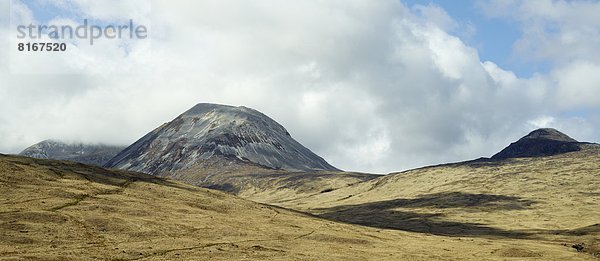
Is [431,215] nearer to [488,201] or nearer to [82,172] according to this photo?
[488,201]

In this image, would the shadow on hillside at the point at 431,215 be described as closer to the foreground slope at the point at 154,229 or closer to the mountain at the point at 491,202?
the mountain at the point at 491,202

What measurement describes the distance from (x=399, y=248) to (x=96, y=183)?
3265 cm

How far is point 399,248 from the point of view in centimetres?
4428

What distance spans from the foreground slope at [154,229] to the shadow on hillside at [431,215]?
2236cm

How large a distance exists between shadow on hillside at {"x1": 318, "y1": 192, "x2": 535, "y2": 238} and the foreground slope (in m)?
22.4

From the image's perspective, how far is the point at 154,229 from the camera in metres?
39.6

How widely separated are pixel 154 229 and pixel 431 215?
66.3 metres

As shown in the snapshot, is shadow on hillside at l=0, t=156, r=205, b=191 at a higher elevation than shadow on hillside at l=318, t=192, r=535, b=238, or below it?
higher

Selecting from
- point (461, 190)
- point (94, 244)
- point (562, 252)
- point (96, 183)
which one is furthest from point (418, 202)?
point (94, 244)

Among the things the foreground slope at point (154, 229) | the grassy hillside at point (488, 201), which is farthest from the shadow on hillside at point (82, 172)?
the grassy hillside at point (488, 201)

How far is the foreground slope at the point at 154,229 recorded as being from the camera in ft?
107

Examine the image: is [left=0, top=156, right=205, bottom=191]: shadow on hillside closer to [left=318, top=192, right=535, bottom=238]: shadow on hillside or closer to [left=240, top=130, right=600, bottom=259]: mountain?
[left=318, top=192, right=535, bottom=238]: shadow on hillside

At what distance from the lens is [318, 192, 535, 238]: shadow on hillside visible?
76.4 m

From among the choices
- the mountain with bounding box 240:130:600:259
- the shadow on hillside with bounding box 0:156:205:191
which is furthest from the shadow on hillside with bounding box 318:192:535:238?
the shadow on hillside with bounding box 0:156:205:191
